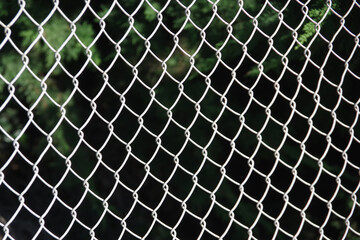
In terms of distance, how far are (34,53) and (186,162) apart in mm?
1125

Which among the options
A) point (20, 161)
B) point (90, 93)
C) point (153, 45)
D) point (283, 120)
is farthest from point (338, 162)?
point (20, 161)

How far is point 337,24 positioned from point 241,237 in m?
1.28

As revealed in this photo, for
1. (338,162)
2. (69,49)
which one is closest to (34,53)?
(69,49)

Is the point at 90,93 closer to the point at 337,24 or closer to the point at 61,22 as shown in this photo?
the point at 61,22

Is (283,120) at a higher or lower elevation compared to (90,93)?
higher

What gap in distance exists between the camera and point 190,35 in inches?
116

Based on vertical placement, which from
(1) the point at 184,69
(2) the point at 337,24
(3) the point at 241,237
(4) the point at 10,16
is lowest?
(3) the point at 241,237

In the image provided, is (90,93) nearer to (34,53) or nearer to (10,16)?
(34,53)

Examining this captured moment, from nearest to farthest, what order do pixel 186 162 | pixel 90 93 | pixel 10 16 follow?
1. pixel 10 16
2. pixel 186 162
3. pixel 90 93

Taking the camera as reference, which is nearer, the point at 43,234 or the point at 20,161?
the point at 43,234

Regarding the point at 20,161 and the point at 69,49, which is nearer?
the point at 69,49

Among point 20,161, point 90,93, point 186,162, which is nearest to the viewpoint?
point 186,162

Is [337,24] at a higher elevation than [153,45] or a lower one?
higher

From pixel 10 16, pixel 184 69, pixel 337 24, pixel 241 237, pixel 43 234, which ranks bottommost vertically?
pixel 43 234
